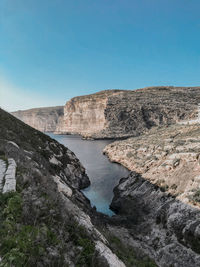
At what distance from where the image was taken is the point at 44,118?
162 m

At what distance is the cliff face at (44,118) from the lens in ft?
518

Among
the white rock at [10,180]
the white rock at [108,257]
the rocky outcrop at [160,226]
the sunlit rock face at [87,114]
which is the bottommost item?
the rocky outcrop at [160,226]

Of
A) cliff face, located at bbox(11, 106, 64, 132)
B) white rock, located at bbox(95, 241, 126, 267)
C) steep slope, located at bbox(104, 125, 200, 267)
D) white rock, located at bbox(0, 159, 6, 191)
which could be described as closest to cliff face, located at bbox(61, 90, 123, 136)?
cliff face, located at bbox(11, 106, 64, 132)

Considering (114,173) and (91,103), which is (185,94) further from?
(114,173)

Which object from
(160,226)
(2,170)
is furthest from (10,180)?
(160,226)

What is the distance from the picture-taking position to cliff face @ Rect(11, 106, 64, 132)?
15775cm

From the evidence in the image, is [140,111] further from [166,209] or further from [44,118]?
[44,118]

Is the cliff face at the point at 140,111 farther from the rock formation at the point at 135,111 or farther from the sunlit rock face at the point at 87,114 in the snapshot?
the sunlit rock face at the point at 87,114

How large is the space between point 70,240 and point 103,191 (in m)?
14.8

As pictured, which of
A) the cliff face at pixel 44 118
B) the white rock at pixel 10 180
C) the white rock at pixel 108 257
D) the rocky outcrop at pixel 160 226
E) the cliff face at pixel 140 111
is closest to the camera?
the white rock at pixel 108 257

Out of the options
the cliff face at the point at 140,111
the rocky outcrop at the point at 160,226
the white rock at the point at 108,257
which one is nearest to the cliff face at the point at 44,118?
the cliff face at the point at 140,111

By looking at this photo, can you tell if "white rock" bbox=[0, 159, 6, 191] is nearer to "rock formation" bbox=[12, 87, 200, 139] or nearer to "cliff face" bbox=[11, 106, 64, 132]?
"rock formation" bbox=[12, 87, 200, 139]

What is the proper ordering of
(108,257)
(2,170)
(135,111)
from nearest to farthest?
(108,257) < (2,170) < (135,111)

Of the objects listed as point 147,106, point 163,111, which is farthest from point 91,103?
point 163,111
